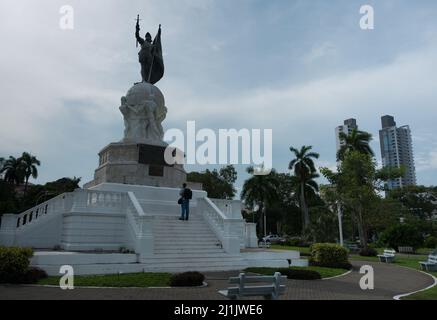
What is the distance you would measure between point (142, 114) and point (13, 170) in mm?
51110

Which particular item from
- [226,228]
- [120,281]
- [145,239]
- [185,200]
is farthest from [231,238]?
[120,281]

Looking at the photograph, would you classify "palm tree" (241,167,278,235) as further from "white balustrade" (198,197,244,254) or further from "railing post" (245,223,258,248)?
"white balustrade" (198,197,244,254)

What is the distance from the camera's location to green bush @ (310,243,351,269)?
656 inches

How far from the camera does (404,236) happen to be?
32688mm

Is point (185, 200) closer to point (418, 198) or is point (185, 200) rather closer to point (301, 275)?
point (301, 275)

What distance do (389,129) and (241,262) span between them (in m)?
77.1

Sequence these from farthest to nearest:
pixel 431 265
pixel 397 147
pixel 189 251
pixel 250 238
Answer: pixel 397 147
pixel 250 238
pixel 431 265
pixel 189 251

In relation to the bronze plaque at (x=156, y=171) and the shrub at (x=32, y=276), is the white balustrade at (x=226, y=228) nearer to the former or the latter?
the bronze plaque at (x=156, y=171)

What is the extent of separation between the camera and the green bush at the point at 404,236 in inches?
1275

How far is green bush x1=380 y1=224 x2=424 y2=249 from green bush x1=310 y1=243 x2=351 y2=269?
19.5 metres

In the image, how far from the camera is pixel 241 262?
14578 millimetres

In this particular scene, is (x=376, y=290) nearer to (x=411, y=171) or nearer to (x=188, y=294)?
(x=188, y=294)

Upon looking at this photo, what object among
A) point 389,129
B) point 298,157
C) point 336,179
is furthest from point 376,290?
point 389,129

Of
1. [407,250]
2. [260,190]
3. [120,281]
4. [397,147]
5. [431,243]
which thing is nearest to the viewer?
[120,281]
